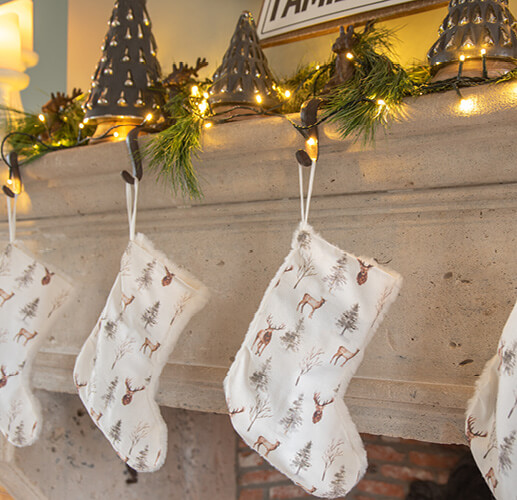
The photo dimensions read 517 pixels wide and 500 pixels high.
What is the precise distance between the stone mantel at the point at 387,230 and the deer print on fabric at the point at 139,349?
8cm

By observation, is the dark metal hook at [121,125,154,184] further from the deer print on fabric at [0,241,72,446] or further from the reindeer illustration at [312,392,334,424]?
the reindeer illustration at [312,392,334,424]

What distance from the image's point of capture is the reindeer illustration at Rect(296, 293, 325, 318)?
0.92 m

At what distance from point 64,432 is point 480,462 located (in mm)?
967

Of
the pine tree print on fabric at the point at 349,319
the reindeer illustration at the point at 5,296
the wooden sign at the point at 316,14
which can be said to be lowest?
the reindeer illustration at the point at 5,296

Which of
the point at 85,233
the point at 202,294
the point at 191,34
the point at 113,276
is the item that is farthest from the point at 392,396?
the point at 191,34

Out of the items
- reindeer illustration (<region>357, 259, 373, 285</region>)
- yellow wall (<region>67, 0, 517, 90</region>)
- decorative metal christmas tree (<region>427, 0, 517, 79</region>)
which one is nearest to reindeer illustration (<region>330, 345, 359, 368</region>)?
reindeer illustration (<region>357, 259, 373, 285</region>)

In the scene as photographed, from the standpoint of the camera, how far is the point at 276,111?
112 centimetres

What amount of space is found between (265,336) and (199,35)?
0.83 m

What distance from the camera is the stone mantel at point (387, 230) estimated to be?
0.88 meters

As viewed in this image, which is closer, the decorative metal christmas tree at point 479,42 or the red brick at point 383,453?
the decorative metal christmas tree at point 479,42

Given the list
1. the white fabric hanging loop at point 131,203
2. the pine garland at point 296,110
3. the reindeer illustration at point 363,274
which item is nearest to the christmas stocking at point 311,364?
the reindeer illustration at point 363,274

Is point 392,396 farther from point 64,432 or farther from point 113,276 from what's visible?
point 64,432

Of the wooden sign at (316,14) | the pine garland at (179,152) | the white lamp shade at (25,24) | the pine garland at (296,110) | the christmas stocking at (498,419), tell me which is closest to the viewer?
the christmas stocking at (498,419)

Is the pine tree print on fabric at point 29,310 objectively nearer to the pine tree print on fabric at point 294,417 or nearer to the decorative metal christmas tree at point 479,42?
the pine tree print on fabric at point 294,417
